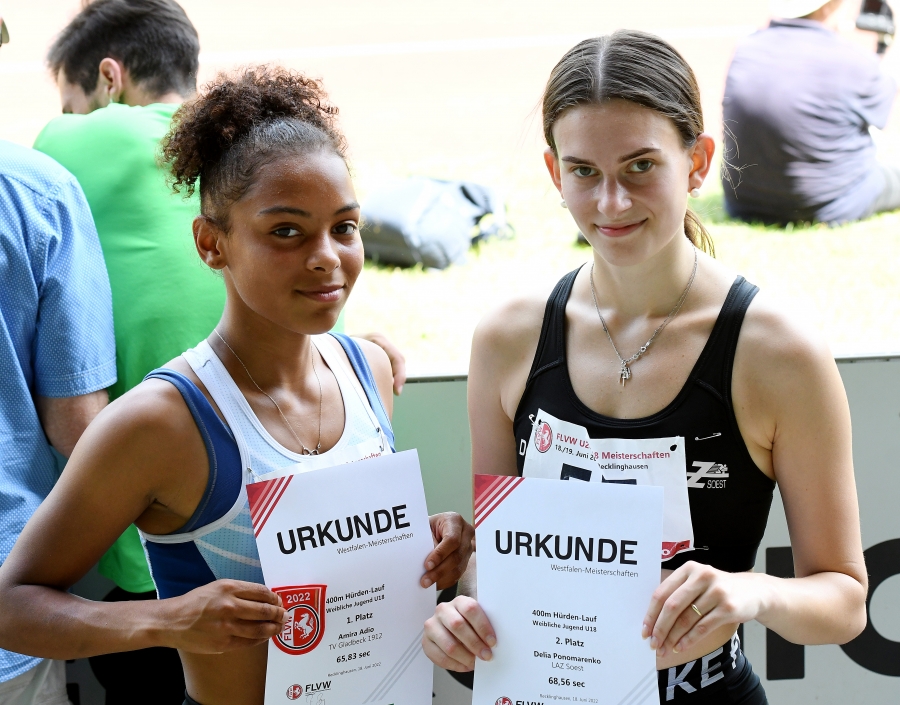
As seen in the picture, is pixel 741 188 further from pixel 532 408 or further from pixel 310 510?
pixel 310 510

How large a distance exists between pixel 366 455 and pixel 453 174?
4.94 metres

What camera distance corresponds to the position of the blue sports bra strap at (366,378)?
161cm

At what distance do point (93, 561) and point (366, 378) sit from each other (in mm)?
578

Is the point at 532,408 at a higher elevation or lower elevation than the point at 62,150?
lower

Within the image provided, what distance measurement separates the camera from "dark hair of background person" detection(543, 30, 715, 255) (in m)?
1.42

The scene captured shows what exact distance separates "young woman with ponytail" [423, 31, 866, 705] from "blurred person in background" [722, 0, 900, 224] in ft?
12.3

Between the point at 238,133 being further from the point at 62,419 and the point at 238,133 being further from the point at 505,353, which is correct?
the point at 62,419

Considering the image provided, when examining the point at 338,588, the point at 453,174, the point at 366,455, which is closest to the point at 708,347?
the point at 366,455

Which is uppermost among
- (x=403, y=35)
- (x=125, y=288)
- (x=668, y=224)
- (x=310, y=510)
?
(x=403, y=35)

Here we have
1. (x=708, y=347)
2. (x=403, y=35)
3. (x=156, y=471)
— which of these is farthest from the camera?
(x=403, y=35)

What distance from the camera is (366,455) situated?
151cm

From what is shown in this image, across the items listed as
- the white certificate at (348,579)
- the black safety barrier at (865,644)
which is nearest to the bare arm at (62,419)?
the white certificate at (348,579)

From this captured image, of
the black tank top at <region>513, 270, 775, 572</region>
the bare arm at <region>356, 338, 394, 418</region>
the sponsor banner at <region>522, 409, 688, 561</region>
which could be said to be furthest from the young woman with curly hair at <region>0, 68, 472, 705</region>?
the black tank top at <region>513, 270, 775, 572</region>

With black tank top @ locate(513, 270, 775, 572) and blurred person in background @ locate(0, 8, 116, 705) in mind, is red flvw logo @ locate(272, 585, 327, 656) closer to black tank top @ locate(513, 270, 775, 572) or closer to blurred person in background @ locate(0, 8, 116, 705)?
black tank top @ locate(513, 270, 775, 572)
